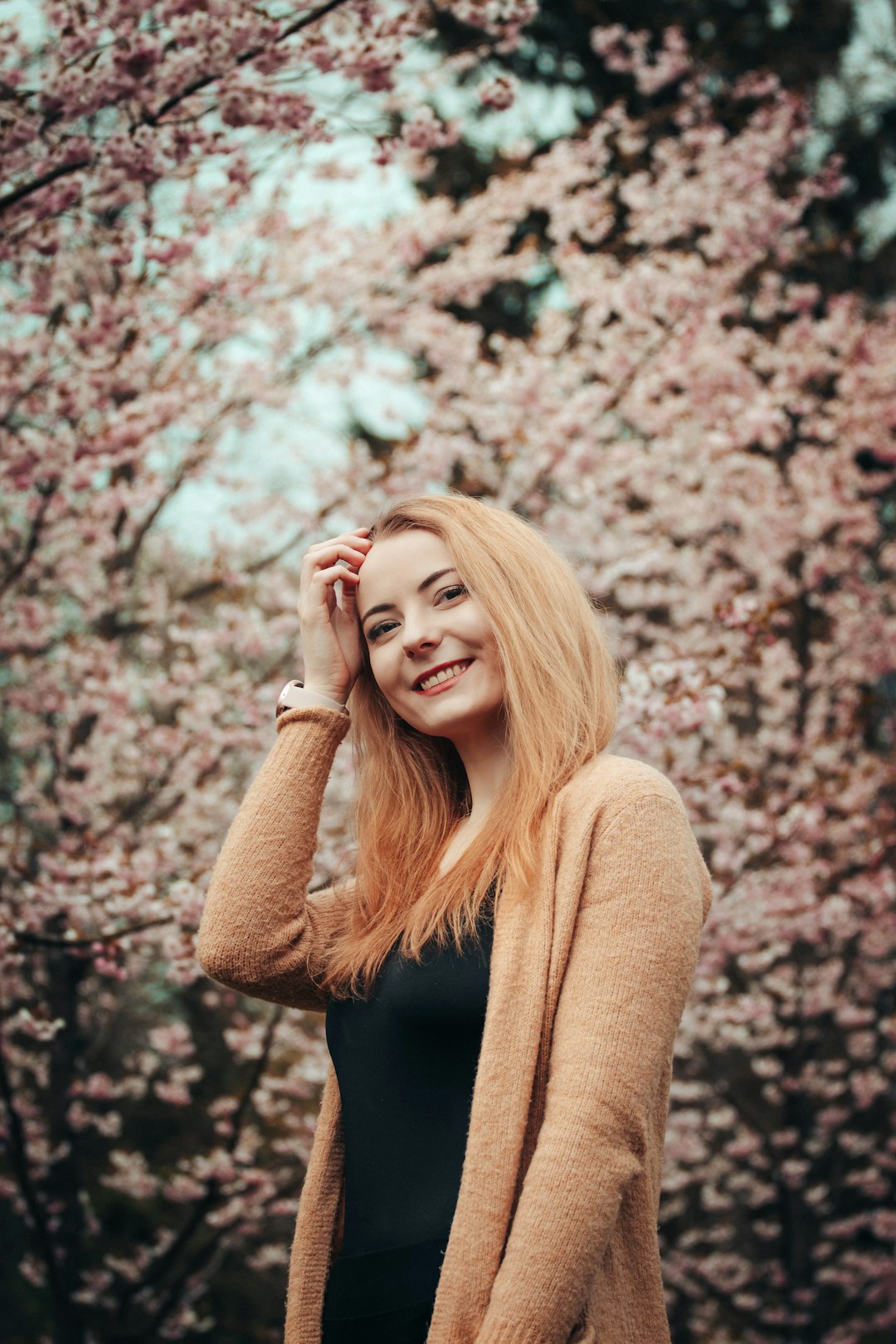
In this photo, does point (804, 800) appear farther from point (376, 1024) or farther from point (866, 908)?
point (376, 1024)

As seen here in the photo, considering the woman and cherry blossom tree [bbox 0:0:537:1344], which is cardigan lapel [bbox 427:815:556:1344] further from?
cherry blossom tree [bbox 0:0:537:1344]

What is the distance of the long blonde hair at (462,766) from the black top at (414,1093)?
0.05m

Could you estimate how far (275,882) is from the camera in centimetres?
154

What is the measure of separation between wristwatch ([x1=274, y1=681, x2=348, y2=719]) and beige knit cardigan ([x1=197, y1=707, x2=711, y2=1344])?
45 cm

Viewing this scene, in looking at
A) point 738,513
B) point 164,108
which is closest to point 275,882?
point 164,108

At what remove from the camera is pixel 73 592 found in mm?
4672

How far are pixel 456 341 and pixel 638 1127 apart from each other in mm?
4972

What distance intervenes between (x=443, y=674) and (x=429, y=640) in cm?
6

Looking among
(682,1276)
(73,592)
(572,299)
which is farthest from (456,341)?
(682,1276)

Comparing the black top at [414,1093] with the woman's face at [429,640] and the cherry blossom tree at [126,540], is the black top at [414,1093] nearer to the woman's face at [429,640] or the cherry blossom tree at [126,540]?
the woman's face at [429,640]

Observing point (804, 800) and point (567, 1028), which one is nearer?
point (567, 1028)

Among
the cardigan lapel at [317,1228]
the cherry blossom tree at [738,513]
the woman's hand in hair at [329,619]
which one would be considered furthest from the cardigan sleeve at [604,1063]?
the cherry blossom tree at [738,513]

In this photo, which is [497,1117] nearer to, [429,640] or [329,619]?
[429,640]

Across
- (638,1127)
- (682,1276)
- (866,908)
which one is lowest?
(682,1276)
